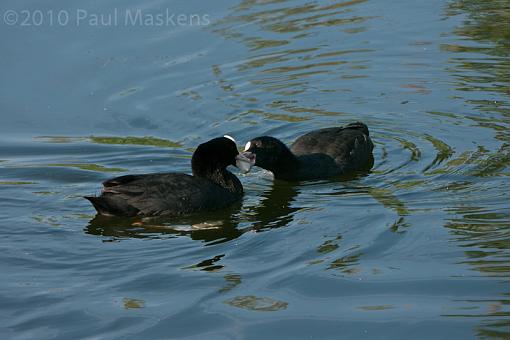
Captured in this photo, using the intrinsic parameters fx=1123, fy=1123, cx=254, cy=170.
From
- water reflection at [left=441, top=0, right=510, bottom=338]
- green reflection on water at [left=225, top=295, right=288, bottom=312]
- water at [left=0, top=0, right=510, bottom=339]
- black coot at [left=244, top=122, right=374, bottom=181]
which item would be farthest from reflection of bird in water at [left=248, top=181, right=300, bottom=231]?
green reflection on water at [left=225, top=295, right=288, bottom=312]

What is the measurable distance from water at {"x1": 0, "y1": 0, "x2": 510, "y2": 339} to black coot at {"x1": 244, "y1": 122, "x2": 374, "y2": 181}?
178 millimetres

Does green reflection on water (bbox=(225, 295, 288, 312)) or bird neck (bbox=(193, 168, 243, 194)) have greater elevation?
bird neck (bbox=(193, 168, 243, 194))

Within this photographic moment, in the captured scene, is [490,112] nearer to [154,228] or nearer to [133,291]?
[154,228]

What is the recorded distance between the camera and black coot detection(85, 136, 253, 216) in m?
9.34

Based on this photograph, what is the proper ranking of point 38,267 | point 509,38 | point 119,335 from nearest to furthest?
1. point 119,335
2. point 38,267
3. point 509,38

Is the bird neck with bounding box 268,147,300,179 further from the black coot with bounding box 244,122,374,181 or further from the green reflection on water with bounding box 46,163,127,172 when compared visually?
the green reflection on water with bounding box 46,163,127,172

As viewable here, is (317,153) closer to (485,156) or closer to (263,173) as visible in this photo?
(263,173)

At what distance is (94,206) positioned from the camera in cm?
933

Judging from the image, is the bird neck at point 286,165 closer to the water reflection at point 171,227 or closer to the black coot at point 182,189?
the black coot at point 182,189

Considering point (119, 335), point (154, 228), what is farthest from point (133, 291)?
point (154, 228)

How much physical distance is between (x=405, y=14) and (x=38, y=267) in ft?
25.2

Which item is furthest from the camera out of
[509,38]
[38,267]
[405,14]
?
[405,14]

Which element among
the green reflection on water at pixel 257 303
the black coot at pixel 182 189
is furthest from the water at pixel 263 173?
the black coot at pixel 182 189

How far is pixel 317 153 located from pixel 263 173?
1.94ft
